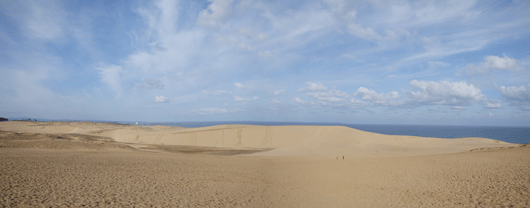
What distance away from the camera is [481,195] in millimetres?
9711

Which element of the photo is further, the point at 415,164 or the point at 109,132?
the point at 109,132

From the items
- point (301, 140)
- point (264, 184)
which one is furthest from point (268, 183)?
point (301, 140)

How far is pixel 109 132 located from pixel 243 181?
50.7 meters

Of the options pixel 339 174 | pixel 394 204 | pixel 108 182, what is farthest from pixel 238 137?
pixel 394 204

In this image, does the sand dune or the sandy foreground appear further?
the sand dune

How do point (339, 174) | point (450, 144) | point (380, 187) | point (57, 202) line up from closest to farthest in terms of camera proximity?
point (57, 202) < point (380, 187) < point (339, 174) < point (450, 144)

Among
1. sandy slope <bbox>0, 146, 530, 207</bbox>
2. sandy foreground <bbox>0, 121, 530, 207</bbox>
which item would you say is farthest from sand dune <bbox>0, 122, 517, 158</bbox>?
sandy slope <bbox>0, 146, 530, 207</bbox>

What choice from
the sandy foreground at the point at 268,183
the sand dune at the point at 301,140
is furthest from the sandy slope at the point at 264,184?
the sand dune at the point at 301,140

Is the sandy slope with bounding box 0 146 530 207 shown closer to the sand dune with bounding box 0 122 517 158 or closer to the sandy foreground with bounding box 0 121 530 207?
the sandy foreground with bounding box 0 121 530 207

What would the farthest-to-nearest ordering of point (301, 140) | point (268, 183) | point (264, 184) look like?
1. point (301, 140)
2. point (268, 183)
3. point (264, 184)

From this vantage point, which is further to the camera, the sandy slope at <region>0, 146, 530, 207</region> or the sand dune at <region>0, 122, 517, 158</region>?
the sand dune at <region>0, 122, 517, 158</region>

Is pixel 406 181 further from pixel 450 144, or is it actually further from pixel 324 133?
pixel 450 144

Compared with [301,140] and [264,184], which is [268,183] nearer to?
[264,184]

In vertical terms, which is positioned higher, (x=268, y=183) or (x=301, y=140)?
(x=301, y=140)
